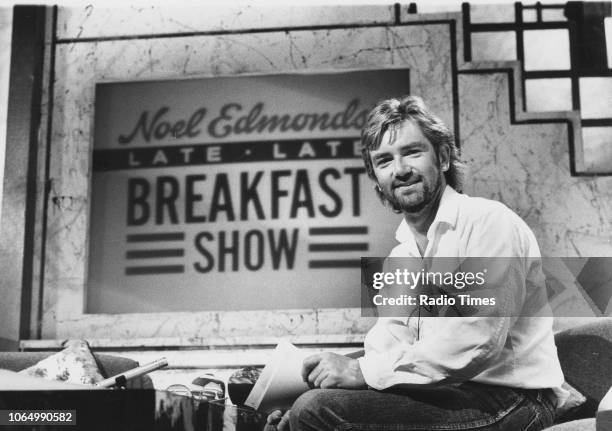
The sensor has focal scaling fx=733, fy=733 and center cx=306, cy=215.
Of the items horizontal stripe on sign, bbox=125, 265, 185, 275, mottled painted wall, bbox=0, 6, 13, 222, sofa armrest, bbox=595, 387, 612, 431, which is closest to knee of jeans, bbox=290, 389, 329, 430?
sofa armrest, bbox=595, 387, 612, 431

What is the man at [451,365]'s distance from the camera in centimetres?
135

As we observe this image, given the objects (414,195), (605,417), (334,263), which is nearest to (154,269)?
(334,263)

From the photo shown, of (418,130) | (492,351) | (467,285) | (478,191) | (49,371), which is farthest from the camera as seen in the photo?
(478,191)

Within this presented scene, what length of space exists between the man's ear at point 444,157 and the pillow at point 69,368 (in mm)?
1493

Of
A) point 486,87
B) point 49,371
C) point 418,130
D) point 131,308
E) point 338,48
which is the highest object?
point 338,48

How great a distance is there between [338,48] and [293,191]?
0.66 metres

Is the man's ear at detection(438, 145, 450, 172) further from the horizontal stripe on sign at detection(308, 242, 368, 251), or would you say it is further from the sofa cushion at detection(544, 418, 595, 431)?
the horizontal stripe on sign at detection(308, 242, 368, 251)

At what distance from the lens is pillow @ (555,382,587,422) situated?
1896mm

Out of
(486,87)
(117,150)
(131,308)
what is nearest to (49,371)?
(131,308)

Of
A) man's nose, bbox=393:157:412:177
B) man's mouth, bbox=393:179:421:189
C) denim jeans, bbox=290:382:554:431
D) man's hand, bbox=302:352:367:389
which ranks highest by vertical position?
man's nose, bbox=393:157:412:177

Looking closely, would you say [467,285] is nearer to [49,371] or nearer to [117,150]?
[49,371]

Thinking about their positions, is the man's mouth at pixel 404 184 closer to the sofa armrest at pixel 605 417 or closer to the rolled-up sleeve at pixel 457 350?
the rolled-up sleeve at pixel 457 350

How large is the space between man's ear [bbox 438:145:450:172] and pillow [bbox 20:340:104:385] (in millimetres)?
Result: 1493

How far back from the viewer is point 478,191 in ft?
9.96
